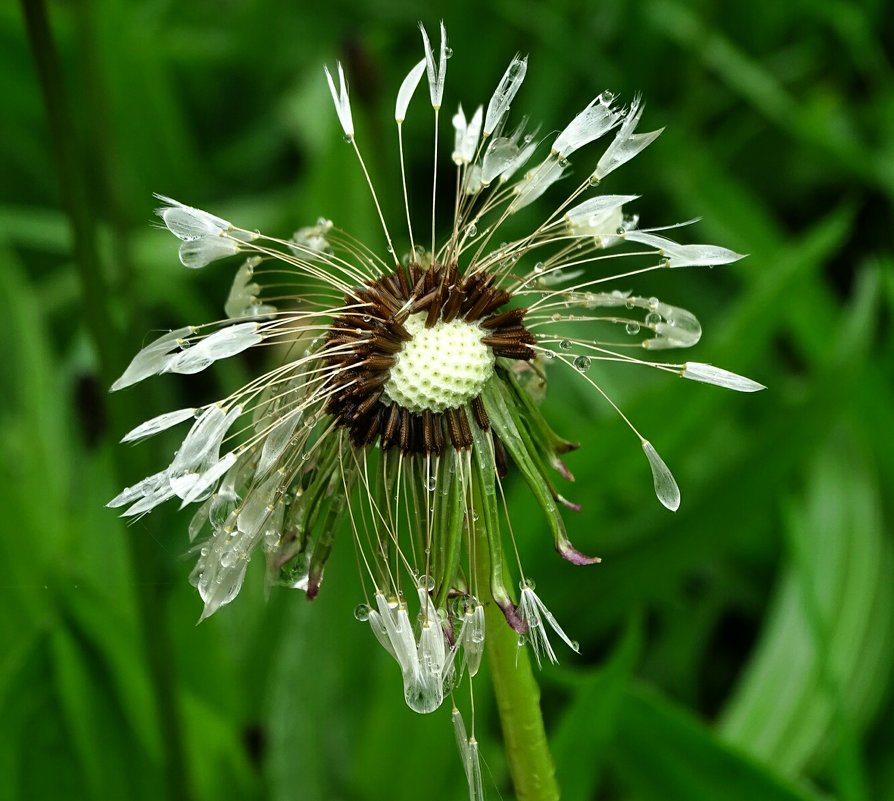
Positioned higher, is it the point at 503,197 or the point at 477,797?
the point at 503,197

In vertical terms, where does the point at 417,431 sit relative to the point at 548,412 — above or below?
below

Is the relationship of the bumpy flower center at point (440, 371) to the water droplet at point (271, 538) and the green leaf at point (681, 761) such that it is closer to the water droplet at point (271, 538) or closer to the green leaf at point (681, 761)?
the water droplet at point (271, 538)

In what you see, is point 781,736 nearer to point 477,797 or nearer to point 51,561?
point 477,797

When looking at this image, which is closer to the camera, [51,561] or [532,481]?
[532,481]

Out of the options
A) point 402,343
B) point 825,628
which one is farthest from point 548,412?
point 402,343

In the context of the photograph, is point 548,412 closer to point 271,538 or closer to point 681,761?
point 681,761

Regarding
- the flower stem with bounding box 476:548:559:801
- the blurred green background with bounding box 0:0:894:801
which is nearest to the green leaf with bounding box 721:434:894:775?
the blurred green background with bounding box 0:0:894:801

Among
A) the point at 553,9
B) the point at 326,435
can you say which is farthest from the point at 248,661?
the point at 553,9
